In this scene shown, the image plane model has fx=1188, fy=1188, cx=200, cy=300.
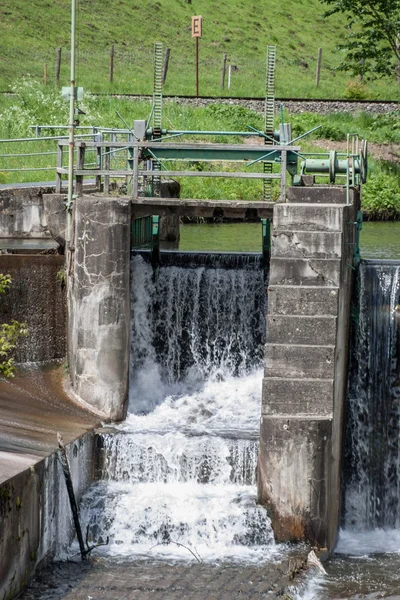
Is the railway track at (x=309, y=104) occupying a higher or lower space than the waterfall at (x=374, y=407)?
higher

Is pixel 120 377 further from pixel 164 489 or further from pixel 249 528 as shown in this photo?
pixel 249 528

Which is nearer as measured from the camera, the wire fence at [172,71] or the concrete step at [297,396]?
the concrete step at [297,396]

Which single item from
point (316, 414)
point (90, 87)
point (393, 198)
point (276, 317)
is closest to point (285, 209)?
point (276, 317)

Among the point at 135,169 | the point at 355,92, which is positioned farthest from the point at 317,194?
the point at 355,92

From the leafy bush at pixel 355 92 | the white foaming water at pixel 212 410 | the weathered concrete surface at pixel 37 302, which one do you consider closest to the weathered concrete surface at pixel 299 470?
the white foaming water at pixel 212 410

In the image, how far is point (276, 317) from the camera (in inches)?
691

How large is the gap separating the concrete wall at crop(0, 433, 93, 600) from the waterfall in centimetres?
460

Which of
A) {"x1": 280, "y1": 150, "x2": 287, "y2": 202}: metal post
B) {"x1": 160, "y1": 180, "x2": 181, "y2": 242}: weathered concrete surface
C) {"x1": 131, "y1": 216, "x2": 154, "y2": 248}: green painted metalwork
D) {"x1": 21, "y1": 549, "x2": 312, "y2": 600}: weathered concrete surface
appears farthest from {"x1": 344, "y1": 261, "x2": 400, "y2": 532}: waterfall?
{"x1": 160, "y1": 180, "x2": 181, "y2": 242}: weathered concrete surface

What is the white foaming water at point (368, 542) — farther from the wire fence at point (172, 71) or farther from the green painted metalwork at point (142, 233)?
the wire fence at point (172, 71)

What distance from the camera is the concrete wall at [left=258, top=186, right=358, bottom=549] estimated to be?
16734 millimetres

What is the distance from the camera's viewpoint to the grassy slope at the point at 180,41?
54281 mm

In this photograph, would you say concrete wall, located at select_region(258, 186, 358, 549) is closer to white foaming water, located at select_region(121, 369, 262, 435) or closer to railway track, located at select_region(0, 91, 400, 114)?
white foaming water, located at select_region(121, 369, 262, 435)

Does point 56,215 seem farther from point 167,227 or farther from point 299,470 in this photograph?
point 299,470

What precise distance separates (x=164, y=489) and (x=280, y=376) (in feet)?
8.08
